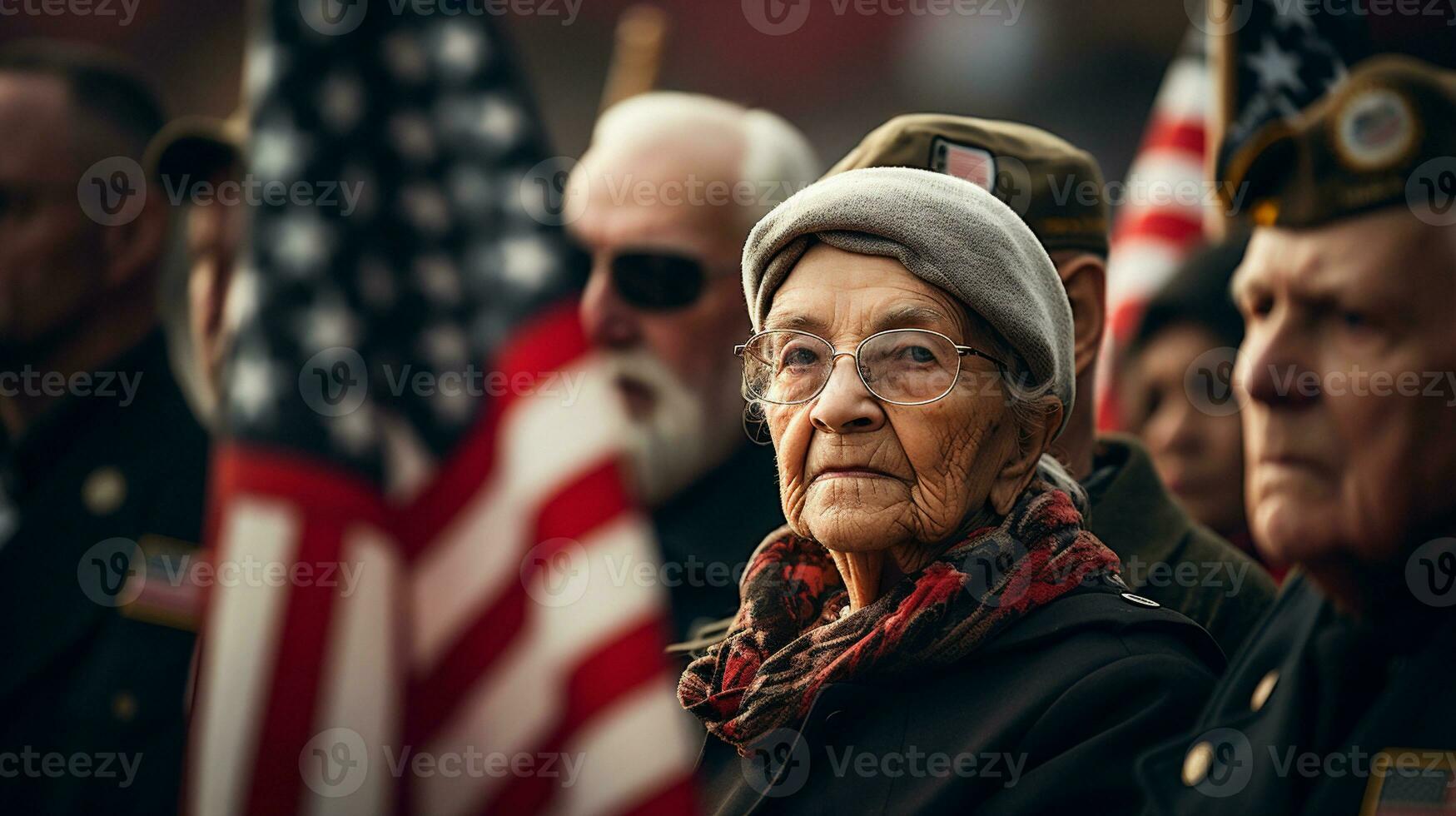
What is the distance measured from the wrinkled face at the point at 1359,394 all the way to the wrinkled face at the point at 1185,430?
1.66 metres

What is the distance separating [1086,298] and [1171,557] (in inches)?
21.4

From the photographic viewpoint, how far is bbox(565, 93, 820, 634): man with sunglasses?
4.52m

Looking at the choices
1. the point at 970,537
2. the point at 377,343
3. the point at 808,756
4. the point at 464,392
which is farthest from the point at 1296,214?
the point at 377,343

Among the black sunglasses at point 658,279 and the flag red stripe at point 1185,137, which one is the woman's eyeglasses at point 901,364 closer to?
the black sunglasses at point 658,279

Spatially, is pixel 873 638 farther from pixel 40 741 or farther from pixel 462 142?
pixel 40 741

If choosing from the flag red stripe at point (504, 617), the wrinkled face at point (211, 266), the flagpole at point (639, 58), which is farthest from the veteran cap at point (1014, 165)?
the wrinkled face at point (211, 266)

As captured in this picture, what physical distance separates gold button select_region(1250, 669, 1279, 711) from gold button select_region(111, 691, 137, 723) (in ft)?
10.0

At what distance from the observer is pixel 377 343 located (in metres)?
4.01

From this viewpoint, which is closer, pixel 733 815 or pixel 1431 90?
pixel 1431 90

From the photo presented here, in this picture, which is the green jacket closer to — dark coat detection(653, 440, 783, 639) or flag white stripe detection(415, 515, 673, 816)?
dark coat detection(653, 440, 783, 639)

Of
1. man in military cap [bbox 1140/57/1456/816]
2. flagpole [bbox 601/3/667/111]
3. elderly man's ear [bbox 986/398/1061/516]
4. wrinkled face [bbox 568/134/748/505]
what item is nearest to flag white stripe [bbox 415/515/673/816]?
wrinkled face [bbox 568/134/748/505]

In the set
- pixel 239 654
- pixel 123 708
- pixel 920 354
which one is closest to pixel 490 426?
pixel 239 654

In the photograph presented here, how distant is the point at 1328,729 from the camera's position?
218cm

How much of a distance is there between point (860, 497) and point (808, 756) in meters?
0.41
